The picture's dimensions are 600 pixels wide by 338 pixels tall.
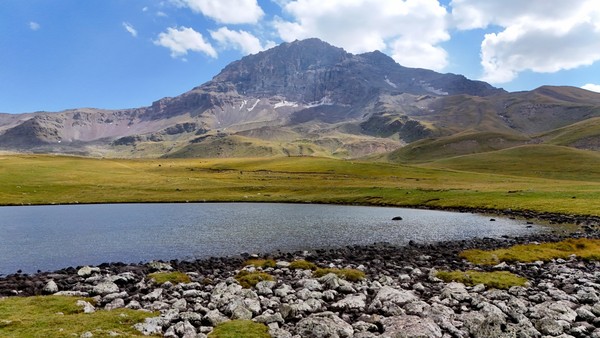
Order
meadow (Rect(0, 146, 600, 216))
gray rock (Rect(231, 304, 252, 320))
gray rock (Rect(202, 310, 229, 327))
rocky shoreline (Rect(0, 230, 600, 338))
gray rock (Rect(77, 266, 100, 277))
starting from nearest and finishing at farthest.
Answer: rocky shoreline (Rect(0, 230, 600, 338))
gray rock (Rect(202, 310, 229, 327))
gray rock (Rect(231, 304, 252, 320))
gray rock (Rect(77, 266, 100, 277))
meadow (Rect(0, 146, 600, 216))

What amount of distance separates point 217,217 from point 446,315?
2490 inches

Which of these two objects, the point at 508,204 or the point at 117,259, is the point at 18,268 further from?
the point at 508,204

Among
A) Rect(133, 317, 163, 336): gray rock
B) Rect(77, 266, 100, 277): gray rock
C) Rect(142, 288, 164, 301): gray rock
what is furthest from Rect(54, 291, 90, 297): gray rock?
Rect(133, 317, 163, 336): gray rock

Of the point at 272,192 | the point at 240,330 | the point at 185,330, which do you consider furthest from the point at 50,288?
the point at 272,192

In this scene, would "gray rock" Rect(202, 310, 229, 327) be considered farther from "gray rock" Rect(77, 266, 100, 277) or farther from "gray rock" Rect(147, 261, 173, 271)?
"gray rock" Rect(77, 266, 100, 277)

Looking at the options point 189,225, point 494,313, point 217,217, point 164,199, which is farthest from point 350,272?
point 164,199

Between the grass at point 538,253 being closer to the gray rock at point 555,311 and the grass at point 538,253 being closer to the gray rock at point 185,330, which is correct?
the gray rock at point 555,311

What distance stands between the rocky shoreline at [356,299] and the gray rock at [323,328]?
5 cm

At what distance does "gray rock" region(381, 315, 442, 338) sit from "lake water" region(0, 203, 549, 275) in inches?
1129

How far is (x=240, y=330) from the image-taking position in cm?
1947

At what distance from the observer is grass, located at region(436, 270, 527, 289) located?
2906 centimetres

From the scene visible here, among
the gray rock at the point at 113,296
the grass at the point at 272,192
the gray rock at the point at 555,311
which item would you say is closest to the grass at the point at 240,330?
the gray rock at the point at 113,296

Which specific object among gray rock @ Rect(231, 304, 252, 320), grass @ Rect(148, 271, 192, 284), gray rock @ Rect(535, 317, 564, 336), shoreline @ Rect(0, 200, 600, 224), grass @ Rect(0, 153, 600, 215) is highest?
gray rock @ Rect(231, 304, 252, 320)

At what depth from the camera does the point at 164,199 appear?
116000 millimetres
